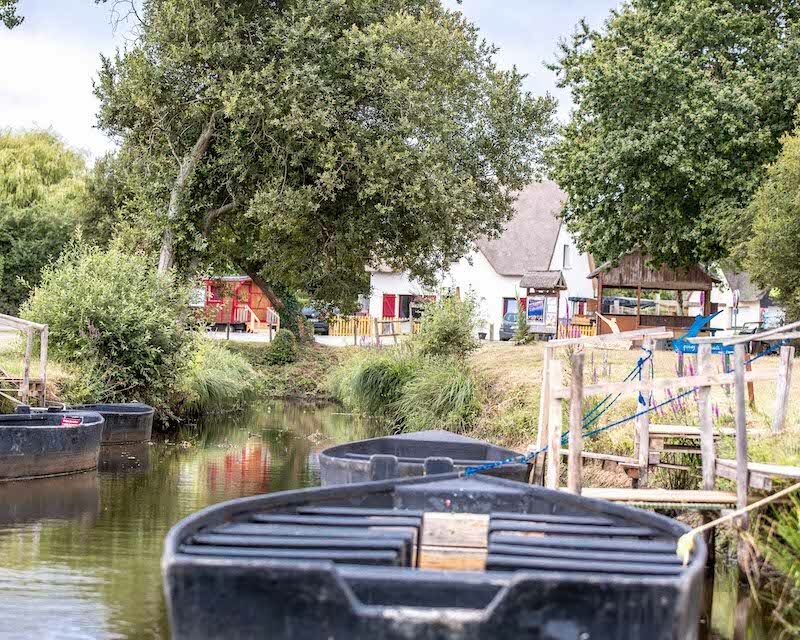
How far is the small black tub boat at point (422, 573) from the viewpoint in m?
5.73

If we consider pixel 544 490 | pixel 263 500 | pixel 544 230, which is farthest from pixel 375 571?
pixel 544 230

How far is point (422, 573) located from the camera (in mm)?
6125

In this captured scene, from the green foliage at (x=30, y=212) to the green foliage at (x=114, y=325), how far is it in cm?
2133

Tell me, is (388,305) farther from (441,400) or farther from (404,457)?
(404,457)

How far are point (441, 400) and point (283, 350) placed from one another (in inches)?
680

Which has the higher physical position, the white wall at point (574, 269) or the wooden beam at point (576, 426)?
the white wall at point (574, 269)

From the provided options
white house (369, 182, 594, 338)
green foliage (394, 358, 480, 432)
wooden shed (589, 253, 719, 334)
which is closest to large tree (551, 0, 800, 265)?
wooden shed (589, 253, 719, 334)

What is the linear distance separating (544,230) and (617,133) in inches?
1396

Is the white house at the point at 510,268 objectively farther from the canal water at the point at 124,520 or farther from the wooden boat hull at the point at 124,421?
the wooden boat hull at the point at 124,421

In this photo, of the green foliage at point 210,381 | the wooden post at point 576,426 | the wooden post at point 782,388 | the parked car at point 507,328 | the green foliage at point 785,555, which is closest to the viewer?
the green foliage at point 785,555

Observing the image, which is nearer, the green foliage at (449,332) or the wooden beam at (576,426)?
the wooden beam at (576,426)

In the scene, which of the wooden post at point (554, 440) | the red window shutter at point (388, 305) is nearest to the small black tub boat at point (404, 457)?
the wooden post at point (554, 440)

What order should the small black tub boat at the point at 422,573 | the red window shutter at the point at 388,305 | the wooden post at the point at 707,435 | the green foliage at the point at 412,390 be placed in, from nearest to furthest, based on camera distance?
1. the small black tub boat at the point at 422,573
2. the wooden post at the point at 707,435
3. the green foliage at the point at 412,390
4. the red window shutter at the point at 388,305

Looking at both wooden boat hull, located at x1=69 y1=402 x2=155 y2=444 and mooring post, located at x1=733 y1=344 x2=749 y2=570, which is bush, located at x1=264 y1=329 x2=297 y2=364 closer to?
wooden boat hull, located at x1=69 y1=402 x2=155 y2=444
